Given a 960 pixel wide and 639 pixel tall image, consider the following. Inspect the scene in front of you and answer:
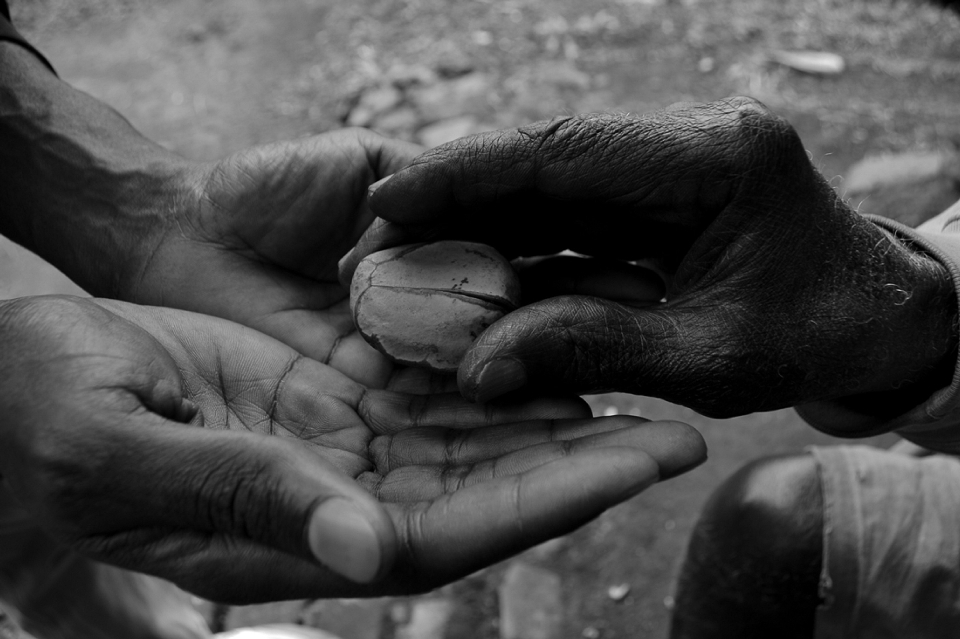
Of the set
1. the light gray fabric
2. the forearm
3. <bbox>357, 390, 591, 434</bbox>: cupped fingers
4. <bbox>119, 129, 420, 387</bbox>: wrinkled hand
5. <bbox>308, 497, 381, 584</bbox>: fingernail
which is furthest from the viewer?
the forearm

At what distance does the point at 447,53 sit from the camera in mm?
4340

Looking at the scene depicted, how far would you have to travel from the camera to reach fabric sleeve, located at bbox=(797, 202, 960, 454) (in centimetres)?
159

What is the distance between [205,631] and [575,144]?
187cm

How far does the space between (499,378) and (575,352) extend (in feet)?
0.49

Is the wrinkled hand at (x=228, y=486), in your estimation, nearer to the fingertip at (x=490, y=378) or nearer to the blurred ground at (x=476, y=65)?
the fingertip at (x=490, y=378)

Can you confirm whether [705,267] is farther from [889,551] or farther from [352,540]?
[352,540]

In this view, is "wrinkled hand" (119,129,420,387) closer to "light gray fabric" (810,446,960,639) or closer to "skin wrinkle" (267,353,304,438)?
"skin wrinkle" (267,353,304,438)

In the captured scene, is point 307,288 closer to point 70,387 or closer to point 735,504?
point 70,387

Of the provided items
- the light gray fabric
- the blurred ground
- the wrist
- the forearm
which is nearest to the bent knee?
the light gray fabric

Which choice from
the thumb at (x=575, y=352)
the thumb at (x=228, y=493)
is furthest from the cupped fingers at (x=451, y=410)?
the thumb at (x=228, y=493)

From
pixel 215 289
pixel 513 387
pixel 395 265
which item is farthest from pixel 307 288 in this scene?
pixel 513 387

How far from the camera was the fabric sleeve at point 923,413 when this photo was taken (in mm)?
1588

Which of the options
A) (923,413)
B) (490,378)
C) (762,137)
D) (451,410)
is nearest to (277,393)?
(451,410)

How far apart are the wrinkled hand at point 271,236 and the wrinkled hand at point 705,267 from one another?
0.38 metres
